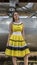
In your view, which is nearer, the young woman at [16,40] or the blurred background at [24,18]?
A: the young woman at [16,40]

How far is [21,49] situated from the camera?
458cm

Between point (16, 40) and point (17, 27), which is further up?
point (17, 27)

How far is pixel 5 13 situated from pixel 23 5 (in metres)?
0.43

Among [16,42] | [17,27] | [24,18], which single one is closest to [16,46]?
[16,42]

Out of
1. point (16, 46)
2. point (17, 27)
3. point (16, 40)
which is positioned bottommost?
point (16, 46)

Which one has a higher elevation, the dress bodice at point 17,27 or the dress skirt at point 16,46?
the dress bodice at point 17,27

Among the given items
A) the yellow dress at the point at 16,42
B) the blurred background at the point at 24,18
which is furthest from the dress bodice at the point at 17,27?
the blurred background at the point at 24,18

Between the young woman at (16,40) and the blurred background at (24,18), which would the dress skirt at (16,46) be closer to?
the young woman at (16,40)

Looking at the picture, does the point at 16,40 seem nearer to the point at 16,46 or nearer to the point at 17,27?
the point at 16,46

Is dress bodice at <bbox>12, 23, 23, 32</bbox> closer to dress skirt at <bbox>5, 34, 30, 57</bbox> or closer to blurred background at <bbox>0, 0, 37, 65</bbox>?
dress skirt at <bbox>5, 34, 30, 57</bbox>

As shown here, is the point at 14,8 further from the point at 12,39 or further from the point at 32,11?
the point at 12,39

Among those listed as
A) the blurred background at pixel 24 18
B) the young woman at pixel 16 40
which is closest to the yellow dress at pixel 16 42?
the young woman at pixel 16 40

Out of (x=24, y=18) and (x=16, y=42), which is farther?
(x=24, y=18)

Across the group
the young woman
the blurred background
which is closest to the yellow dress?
the young woman
